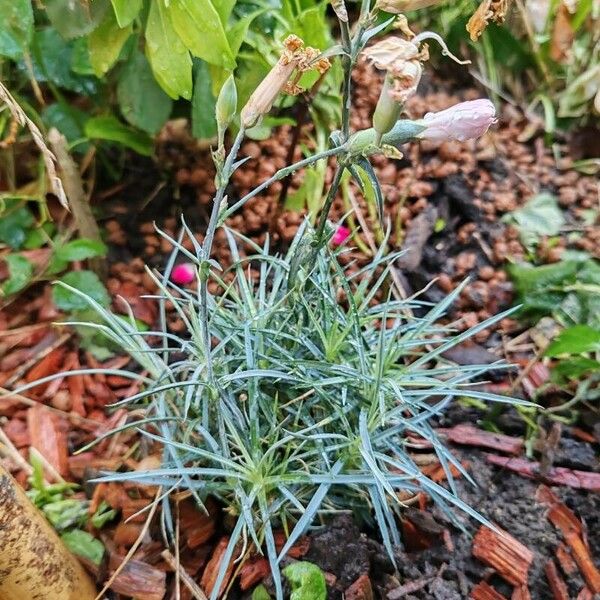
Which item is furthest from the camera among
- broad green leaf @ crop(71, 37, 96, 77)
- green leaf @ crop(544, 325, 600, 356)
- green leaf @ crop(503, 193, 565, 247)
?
green leaf @ crop(503, 193, 565, 247)

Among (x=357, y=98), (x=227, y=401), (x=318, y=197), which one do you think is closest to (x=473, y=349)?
(x=318, y=197)

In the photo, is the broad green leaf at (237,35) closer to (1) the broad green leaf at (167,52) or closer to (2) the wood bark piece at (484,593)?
(1) the broad green leaf at (167,52)

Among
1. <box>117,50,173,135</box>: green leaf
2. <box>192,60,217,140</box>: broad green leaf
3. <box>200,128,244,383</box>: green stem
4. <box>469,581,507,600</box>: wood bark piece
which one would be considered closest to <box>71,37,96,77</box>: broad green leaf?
<box>117,50,173,135</box>: green leaf

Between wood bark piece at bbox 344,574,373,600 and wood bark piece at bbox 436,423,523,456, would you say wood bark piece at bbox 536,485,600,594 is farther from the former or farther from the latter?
wood bark piece at bbox 344,574,373,600

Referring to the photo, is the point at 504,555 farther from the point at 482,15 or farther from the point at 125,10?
the point at 125,10

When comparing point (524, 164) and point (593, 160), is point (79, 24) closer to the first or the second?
point (524, 164)

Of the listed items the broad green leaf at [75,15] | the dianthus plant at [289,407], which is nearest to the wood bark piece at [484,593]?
the dianthus plant at [289,407]
